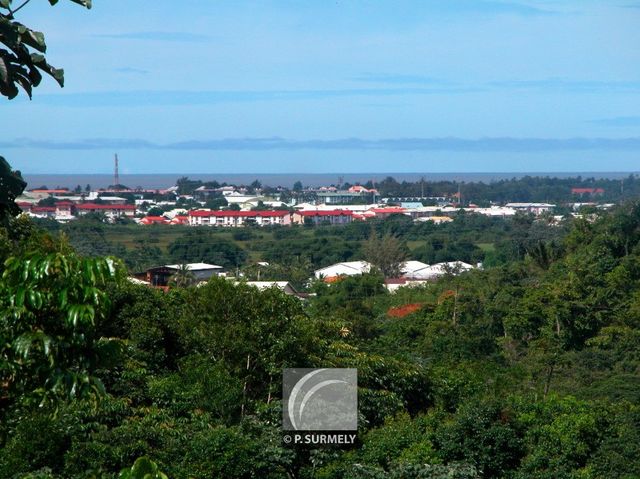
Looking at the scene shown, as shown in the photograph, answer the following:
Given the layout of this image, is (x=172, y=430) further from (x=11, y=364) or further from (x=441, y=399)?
(x=11, y=364)

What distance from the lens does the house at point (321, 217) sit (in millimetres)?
71250

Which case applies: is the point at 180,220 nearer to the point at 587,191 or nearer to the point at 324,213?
the point at 324,213

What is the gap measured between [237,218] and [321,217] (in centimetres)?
661

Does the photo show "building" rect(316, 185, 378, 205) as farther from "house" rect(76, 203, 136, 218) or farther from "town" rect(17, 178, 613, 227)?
"house" rect(76, 203, 136, 218)

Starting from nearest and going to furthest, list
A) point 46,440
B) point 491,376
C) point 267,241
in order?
1. point 46,440
2. point 491,376
3. point 267,241

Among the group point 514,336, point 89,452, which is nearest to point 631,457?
point 89,452

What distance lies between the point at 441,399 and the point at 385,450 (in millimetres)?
2823

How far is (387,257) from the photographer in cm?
4538

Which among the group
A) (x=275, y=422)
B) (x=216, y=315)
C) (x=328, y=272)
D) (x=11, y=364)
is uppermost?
(x=11, y=364)

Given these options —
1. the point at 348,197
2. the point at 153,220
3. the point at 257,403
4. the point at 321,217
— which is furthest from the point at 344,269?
the point at 348,197

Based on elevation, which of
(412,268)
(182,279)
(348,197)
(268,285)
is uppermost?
(268,285)

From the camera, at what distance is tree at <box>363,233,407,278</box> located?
1778 inches

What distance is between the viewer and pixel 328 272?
42094 mm

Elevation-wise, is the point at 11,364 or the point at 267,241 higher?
the point at 11,364
